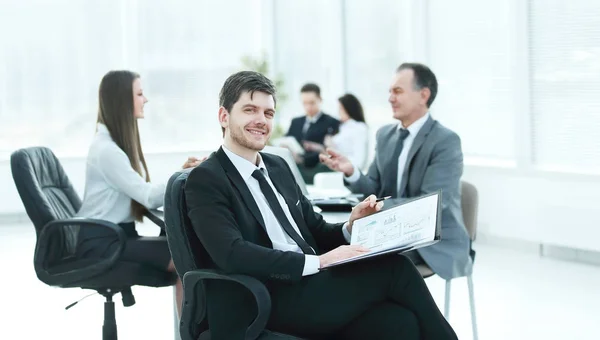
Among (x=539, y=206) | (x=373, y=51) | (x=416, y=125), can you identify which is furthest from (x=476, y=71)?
(x=416, y=125)

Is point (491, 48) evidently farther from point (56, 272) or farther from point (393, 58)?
point (56, 272)

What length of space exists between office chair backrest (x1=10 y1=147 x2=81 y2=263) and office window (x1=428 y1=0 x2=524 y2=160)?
3.97 m

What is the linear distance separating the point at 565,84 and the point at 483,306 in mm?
2093

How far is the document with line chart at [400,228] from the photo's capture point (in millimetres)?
2355

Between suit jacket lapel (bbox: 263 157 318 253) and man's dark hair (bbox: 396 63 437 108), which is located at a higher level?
man's dark hair (bbox: 396 63 437 108)

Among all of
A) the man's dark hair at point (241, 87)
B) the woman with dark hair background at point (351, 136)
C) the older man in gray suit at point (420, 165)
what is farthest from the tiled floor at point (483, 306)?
→ the man's dark hair at point (241, 87)

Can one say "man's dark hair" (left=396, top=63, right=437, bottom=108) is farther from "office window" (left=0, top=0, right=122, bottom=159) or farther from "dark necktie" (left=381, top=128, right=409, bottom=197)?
"office window" (left=0, top=0, right=122, bottom=159)

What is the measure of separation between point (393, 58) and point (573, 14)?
2.92 m

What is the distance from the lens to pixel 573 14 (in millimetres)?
5953

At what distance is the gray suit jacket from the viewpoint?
3.48 metres

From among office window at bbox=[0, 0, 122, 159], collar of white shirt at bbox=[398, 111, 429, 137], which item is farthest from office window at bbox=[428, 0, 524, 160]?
office window at bbox=[0, 0, 122, 159]

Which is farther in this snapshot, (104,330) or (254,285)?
(104,330)

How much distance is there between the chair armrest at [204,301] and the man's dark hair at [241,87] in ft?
1.88

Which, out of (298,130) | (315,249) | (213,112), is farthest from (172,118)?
(315,249)
